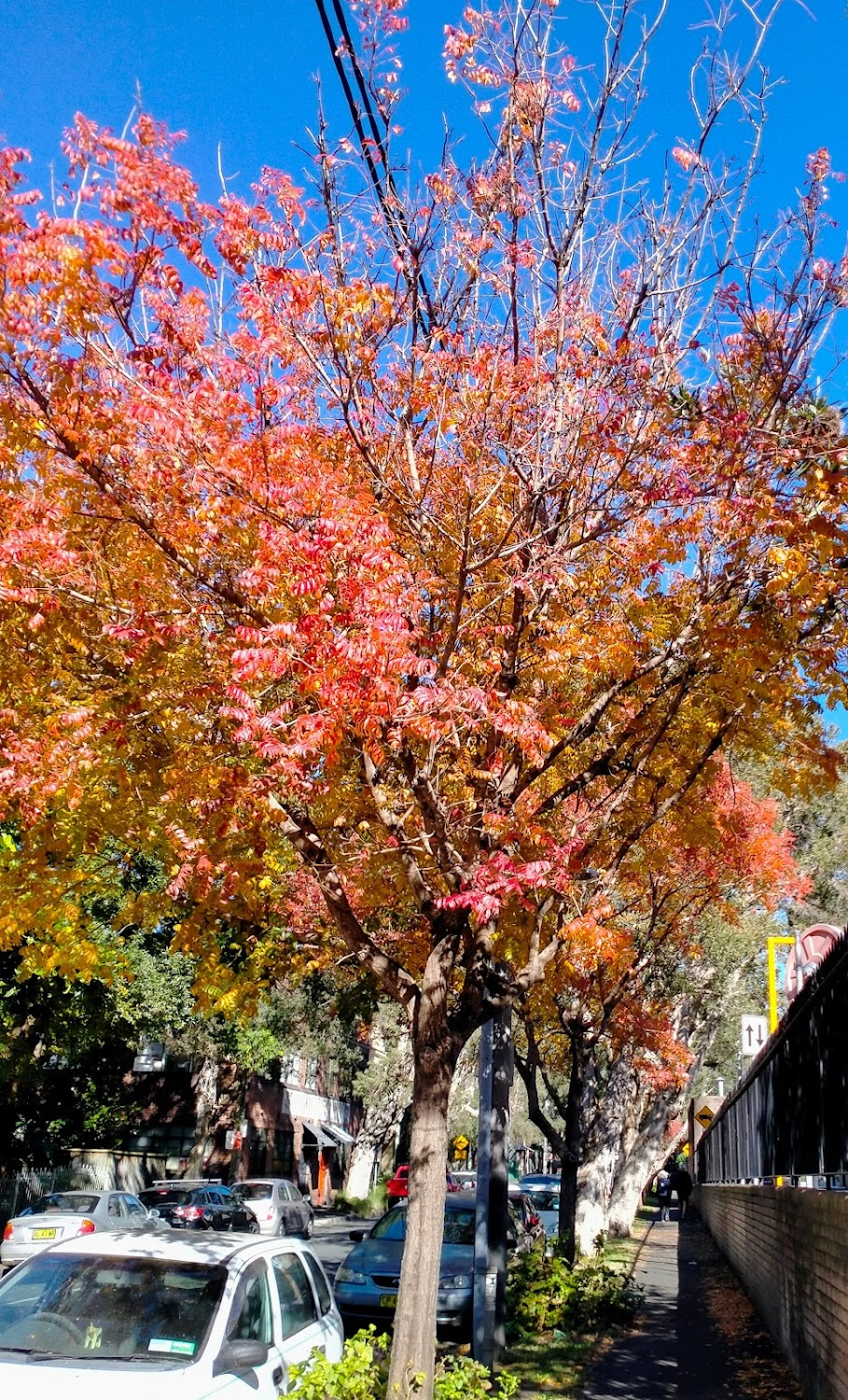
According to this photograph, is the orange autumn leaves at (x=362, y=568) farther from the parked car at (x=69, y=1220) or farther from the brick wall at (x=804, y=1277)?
the parked car at (x=69, y=1220)

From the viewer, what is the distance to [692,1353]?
41.1 ft

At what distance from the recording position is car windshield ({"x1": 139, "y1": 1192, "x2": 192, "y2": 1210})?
25672mm

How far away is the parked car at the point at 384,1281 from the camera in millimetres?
13016

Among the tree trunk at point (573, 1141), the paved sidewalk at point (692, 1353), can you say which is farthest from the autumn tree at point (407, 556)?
the tree trunk at point (573, 1141)

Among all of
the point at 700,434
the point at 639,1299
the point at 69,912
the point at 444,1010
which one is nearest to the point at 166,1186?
the point at 639,1299

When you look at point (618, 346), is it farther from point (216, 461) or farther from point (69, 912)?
point (69, 912)

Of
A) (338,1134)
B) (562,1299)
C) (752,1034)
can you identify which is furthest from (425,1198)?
(338,1134)

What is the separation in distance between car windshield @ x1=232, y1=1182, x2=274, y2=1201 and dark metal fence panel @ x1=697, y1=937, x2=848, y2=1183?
14.8 meters

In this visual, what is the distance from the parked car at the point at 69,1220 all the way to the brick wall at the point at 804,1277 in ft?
29.6

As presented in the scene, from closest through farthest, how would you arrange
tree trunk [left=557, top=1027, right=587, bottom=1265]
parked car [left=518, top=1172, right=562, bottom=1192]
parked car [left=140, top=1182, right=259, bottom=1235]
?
tree trunk [left=557, top=1027, right=587, bottom=1265], parked car [left=140, top=1182, right=259, bottom=1235], parked car [left=518, top=1172, right=562, bottom=1192]

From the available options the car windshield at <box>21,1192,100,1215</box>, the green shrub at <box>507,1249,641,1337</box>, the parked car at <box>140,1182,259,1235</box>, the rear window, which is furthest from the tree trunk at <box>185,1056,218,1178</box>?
the green shrub at <box>507,1249,641,1337</box>

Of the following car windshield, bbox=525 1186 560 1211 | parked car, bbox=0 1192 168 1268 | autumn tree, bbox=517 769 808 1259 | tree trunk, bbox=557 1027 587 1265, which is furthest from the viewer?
car windshield, bbox=525 1186 560 1211

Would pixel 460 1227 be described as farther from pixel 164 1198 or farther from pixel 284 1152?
pixel 284 1152

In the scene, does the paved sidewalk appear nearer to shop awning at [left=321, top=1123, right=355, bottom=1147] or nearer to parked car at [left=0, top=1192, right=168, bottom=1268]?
parked car at [left=0, top=1192, right=168, bottom=1268]
